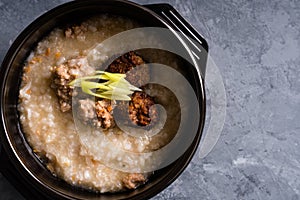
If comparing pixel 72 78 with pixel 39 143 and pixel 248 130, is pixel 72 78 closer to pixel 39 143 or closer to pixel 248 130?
pixel 39 143

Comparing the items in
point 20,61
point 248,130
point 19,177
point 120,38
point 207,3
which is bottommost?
point 19,177

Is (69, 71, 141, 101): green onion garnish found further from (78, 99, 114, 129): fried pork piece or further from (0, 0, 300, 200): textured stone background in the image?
(0, 0, 300, 200): textured stone background

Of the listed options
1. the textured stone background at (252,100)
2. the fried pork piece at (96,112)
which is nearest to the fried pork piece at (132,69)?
the fried pork piece at (96,112)

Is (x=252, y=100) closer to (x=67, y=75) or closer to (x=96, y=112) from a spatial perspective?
(x=96, y=112)

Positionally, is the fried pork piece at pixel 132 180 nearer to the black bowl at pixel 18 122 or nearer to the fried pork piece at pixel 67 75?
the black bowl at pixel 18 122

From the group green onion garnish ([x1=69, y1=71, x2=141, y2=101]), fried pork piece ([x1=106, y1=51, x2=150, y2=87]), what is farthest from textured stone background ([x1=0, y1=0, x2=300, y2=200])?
green onion garnish ([x1=69, y1=71, x2=141, y2=101])

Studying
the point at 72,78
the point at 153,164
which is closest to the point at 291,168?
the point at 153,164
